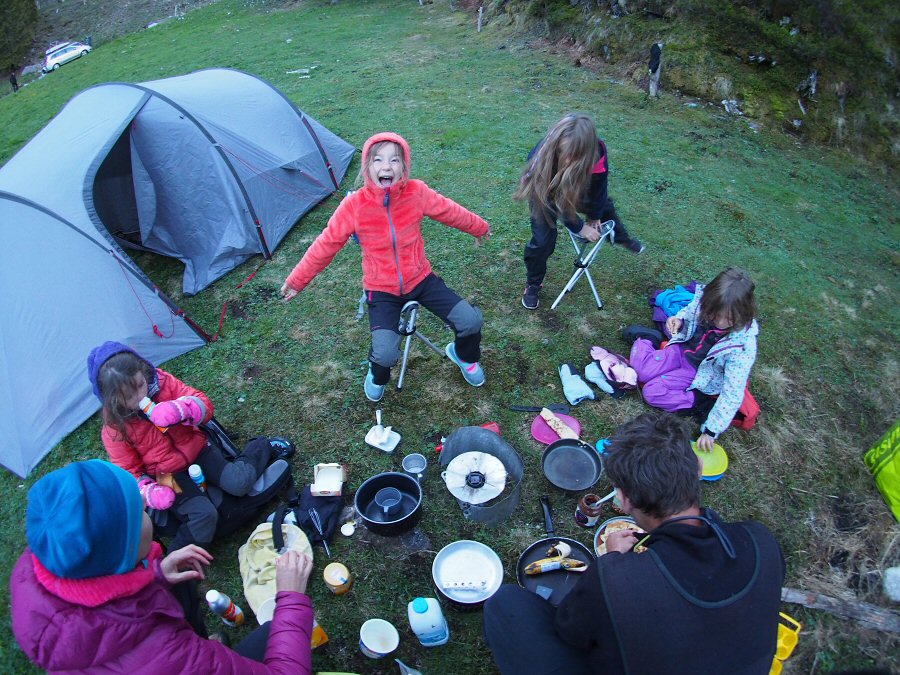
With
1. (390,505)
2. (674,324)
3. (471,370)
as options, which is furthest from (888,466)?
(390,505)

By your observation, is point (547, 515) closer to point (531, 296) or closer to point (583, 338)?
point (583, 338)

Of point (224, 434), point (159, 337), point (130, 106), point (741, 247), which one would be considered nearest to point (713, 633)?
point (224, 434)

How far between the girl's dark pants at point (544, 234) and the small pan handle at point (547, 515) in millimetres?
2122

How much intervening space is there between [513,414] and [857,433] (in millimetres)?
2643

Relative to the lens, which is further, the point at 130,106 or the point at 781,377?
the point at 130,106

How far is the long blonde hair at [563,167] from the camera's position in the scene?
3742 mm

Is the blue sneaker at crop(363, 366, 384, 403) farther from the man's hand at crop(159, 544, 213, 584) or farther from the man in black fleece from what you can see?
the man in black fleece

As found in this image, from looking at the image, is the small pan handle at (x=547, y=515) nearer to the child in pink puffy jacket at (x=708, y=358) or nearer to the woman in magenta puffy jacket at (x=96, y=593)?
the child in pink puffy jacket at (x=708, y=358)

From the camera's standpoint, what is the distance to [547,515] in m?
3.14

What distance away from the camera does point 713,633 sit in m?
1.61

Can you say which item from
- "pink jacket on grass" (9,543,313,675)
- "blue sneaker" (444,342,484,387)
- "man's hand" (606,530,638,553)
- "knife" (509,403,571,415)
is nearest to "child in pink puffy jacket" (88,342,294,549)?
"pink jacket on grass" (9,543,313,675)

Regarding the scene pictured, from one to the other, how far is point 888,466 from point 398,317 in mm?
3513

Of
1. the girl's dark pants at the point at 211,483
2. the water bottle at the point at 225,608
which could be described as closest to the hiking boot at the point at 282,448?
the girl's dark pants at the point at 211,483

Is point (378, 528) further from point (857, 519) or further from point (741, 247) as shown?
point (741, 247)
